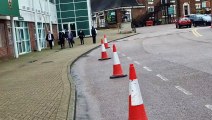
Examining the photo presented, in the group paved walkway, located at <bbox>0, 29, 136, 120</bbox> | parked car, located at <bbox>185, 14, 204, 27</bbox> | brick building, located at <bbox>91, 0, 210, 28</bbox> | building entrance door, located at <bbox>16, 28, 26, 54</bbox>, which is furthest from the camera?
brick building, located at <bbox>91, 0, 210, 28</bbox>

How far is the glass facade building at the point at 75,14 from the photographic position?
58062 mm

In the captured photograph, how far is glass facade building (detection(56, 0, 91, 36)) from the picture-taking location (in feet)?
190

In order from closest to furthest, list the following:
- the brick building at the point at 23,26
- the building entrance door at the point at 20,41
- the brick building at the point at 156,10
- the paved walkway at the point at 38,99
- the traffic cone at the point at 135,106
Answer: the traffic cone at the point at 135,106, the paved walkway at the point at 38,99, the brick building at the point at 23,26, the building entrance door at the point at 20,41, the brick building at the point at 156,10

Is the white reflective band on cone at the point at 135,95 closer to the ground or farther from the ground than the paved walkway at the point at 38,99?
farther from the ground

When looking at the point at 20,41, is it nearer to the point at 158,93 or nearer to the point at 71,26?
the point at 158,93

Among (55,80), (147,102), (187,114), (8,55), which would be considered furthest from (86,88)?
(8,55)

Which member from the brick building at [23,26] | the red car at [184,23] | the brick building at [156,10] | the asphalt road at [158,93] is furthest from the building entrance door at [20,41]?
the brick building at [156,10]

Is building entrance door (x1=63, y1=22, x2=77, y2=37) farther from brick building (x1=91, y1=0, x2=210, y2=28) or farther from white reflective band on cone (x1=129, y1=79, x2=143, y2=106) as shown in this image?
white reflective band on cone (x1=129, y1=79, x2=143, y2=106)

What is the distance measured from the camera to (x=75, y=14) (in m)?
58.5

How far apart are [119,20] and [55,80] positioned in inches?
2834

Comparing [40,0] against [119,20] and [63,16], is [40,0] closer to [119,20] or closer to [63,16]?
[63,16]

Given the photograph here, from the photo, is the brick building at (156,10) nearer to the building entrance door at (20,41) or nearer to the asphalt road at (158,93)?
the building entrance door at (20,41)

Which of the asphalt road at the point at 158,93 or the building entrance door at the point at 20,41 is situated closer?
the asphalt road at the point at 158,93

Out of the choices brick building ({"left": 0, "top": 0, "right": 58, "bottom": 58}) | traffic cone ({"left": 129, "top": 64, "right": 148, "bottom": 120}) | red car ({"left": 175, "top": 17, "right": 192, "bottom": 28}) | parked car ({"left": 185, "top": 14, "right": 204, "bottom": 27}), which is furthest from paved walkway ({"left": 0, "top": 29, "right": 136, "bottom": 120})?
parked car ({"left": 185, "top": 14, "right": 204, "bottom": 27})
